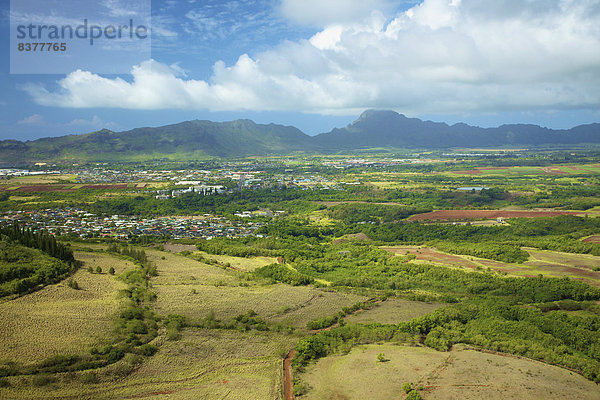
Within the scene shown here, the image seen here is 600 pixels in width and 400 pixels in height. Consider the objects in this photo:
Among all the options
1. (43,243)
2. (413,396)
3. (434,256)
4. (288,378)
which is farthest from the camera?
(434,256)

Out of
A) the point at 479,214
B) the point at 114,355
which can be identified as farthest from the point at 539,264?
the point at 114,355

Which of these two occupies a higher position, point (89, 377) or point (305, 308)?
point (89, 377)

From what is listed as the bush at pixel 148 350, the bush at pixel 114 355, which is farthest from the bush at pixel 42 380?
the bush at pixel 148 350

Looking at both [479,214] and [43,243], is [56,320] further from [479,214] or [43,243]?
[479,214]

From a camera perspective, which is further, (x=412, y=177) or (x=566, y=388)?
(x=412, y=177)

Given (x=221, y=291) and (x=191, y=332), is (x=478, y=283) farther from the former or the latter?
(x=191, y=332)

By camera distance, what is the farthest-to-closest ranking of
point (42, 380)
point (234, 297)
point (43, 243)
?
point (43, 243), point (234, 297), point (42, 380)

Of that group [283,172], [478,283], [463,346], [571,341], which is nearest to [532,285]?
[478,283]

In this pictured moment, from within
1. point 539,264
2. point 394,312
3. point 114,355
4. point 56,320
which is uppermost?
point 56,320
